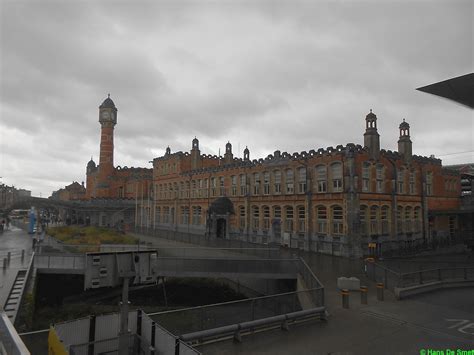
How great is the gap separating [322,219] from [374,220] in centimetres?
496

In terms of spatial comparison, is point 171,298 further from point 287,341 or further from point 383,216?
point 383,216

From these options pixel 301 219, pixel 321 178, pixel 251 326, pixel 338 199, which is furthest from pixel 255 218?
pixel 251 326

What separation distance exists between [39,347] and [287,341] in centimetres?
714

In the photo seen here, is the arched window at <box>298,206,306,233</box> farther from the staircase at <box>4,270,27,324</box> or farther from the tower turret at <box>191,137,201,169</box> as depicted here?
the tower turret at <box>191,137,201,169</box>

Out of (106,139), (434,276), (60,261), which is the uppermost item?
(106,139)

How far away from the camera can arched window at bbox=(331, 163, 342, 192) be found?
31009 millimetres

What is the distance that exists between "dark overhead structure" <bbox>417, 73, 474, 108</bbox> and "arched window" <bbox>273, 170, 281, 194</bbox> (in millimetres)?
26385

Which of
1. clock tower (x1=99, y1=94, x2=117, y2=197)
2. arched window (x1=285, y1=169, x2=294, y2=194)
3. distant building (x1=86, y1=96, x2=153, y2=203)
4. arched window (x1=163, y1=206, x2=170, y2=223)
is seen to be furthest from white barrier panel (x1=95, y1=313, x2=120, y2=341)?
clock tower (x1=99, y1=94, x2=117, y2=197)

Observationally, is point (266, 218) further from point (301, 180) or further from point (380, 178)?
point (380, 178)

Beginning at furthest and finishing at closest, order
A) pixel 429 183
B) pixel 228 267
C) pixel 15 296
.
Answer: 1. pixel 429 183
2. pixel 228 267
3. pixel 15 296

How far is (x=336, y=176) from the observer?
103ft

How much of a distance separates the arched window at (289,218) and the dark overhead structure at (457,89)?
2512 cm

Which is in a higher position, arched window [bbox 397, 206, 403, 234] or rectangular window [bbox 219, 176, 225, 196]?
rectangular window [bbox 219, 176, 225, 196]

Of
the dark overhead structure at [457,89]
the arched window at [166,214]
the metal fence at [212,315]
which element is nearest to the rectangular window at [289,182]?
the metal fence at [212,315]
